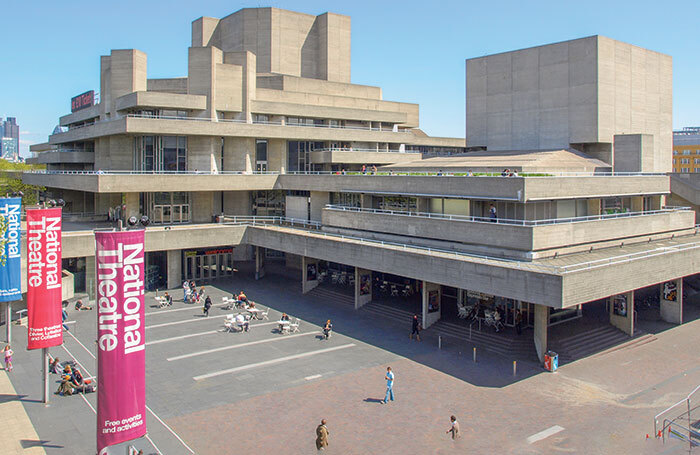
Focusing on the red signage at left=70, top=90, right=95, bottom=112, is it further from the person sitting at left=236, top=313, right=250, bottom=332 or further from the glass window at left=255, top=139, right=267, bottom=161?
the person sitting at left=236, top=313, right=250, bottom=332

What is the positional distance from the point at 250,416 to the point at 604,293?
59.6 feet

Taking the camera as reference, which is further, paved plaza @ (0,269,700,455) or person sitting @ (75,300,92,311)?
person sitting @ (75,300,92,311)

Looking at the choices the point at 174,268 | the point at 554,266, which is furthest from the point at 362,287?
the point at 174,268

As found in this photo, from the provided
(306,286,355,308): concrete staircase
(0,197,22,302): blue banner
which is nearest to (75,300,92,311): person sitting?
(0,197,22,302): blue banner

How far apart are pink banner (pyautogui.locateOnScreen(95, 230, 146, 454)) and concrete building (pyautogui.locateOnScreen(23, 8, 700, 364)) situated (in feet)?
60.9

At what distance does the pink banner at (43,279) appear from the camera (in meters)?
23.3

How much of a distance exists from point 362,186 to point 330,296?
29.5 ft

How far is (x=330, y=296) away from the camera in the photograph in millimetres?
42812

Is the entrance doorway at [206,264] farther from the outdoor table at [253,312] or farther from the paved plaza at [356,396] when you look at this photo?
the paved plaza at [356,396]

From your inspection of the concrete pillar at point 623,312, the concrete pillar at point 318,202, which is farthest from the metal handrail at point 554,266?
the concrete pillar at point 318,202

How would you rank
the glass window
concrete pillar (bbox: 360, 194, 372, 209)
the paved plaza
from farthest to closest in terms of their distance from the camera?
the glass window → concrete pillar (bbox: 360, 194, 372, 209) → the paved plaza

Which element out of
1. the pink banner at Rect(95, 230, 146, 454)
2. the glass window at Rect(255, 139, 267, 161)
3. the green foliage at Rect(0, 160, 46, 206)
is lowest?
the pink banner at Rect(95, 230, 146, 454)

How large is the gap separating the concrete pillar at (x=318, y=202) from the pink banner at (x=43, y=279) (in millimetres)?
28033

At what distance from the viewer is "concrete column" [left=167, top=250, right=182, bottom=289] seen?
4727 centimetres
